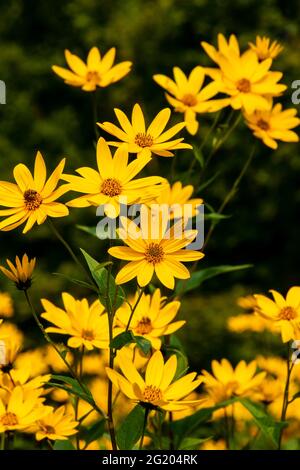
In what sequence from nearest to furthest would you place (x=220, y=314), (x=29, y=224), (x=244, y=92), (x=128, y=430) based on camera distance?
(x=29, y=224), (x=128, y=430), (x=244, y=92), (x=220, y=314)

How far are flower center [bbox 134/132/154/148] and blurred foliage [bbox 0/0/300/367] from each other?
2.52m

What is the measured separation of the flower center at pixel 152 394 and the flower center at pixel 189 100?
2.09 ft

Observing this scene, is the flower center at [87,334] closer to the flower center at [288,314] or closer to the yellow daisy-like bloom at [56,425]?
the yellow daisy-like bloom at [56,425]

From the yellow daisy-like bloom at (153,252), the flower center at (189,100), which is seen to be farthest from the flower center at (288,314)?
the flower center at (189,100)

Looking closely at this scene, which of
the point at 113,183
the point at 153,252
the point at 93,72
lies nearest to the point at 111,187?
the point at 113,183

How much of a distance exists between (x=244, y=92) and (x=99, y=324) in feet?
1.70

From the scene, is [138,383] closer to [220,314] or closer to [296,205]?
[220,314]

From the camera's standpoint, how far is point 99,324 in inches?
51.8

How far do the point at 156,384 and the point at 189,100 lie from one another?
634mm

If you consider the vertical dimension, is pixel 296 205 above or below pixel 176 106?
above

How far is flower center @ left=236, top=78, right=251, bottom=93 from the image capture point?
1480 millimetres

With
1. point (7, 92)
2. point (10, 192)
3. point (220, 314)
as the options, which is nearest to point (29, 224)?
point (10, 192)

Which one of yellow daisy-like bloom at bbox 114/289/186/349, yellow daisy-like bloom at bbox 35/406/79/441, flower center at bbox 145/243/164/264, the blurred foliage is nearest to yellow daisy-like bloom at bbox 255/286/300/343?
yellow daisy-like bloom at bbox 114/289/186/349
